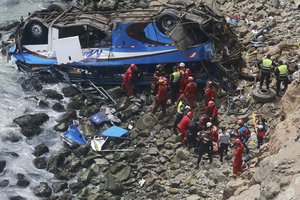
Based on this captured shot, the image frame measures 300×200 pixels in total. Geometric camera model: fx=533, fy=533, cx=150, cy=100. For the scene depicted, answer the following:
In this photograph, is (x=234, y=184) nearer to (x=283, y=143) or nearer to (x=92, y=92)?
(x=283, y=143)

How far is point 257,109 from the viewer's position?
15289mm

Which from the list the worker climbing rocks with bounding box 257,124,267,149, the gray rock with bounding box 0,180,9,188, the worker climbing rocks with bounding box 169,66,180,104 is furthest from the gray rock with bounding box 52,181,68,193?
the worker climbing rocks with bounding box 257,124,267,149

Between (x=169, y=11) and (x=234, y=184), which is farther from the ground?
(x=169, y=11)

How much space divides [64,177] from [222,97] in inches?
207

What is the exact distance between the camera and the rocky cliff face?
867 centimetres

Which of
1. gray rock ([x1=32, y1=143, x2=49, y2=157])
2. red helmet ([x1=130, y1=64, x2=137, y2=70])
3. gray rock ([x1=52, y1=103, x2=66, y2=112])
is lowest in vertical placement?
gray rock ([x1=32, y1=143, x2=49, y2=157])

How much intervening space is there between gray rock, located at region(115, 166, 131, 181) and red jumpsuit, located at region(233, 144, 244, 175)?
2.94 m

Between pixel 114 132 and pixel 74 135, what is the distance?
1.23 metres

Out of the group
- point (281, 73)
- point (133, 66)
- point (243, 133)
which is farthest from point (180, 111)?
point (281, 73)

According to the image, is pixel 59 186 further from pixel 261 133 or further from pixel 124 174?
pixel 261 133

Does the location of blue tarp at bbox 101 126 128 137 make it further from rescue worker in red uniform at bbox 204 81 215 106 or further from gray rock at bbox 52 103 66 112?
rescue worker in red uniform at bbox 204 81 215 106

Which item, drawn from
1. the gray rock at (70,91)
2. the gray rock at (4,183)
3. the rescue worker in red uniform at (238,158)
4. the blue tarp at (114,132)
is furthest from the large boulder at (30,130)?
the rescue worker in red uniform at (238,158)

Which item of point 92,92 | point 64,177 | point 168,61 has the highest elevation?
point 168,61

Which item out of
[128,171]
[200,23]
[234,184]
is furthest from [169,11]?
[234,184]
